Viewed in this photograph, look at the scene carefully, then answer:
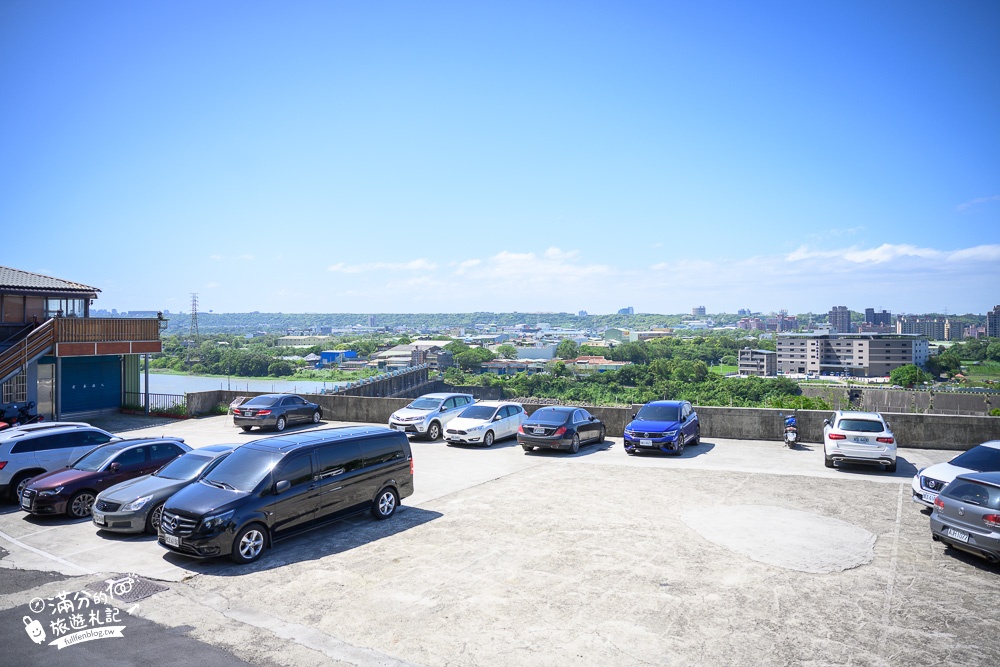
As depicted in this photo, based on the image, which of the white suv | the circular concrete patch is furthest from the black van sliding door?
the white suv

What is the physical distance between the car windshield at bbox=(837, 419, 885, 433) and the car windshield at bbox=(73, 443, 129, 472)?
55.2ft

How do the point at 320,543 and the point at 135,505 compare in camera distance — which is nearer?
the point at 320,543

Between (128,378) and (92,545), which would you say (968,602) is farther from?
(128,378)

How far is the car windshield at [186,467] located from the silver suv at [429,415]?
363 inches

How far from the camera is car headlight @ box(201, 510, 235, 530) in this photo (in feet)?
29.0

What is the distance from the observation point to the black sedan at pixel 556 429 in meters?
18.4

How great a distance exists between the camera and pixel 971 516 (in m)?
8.72

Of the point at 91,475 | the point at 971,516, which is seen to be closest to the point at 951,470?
the point at 971,516

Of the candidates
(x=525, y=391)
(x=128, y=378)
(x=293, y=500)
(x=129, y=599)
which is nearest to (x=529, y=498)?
(x=293, y=500)

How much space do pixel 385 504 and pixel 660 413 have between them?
34.3ft

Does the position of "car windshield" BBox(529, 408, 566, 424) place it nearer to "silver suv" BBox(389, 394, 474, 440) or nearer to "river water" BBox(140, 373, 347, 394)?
"silver suv" BBox(389, 394, 474, 440)

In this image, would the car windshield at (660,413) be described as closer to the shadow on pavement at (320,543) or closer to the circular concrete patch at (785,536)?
the circular concrete patch at (785,536)

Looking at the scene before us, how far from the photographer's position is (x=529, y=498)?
13.0 m

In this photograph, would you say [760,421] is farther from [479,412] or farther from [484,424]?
[479,412]
